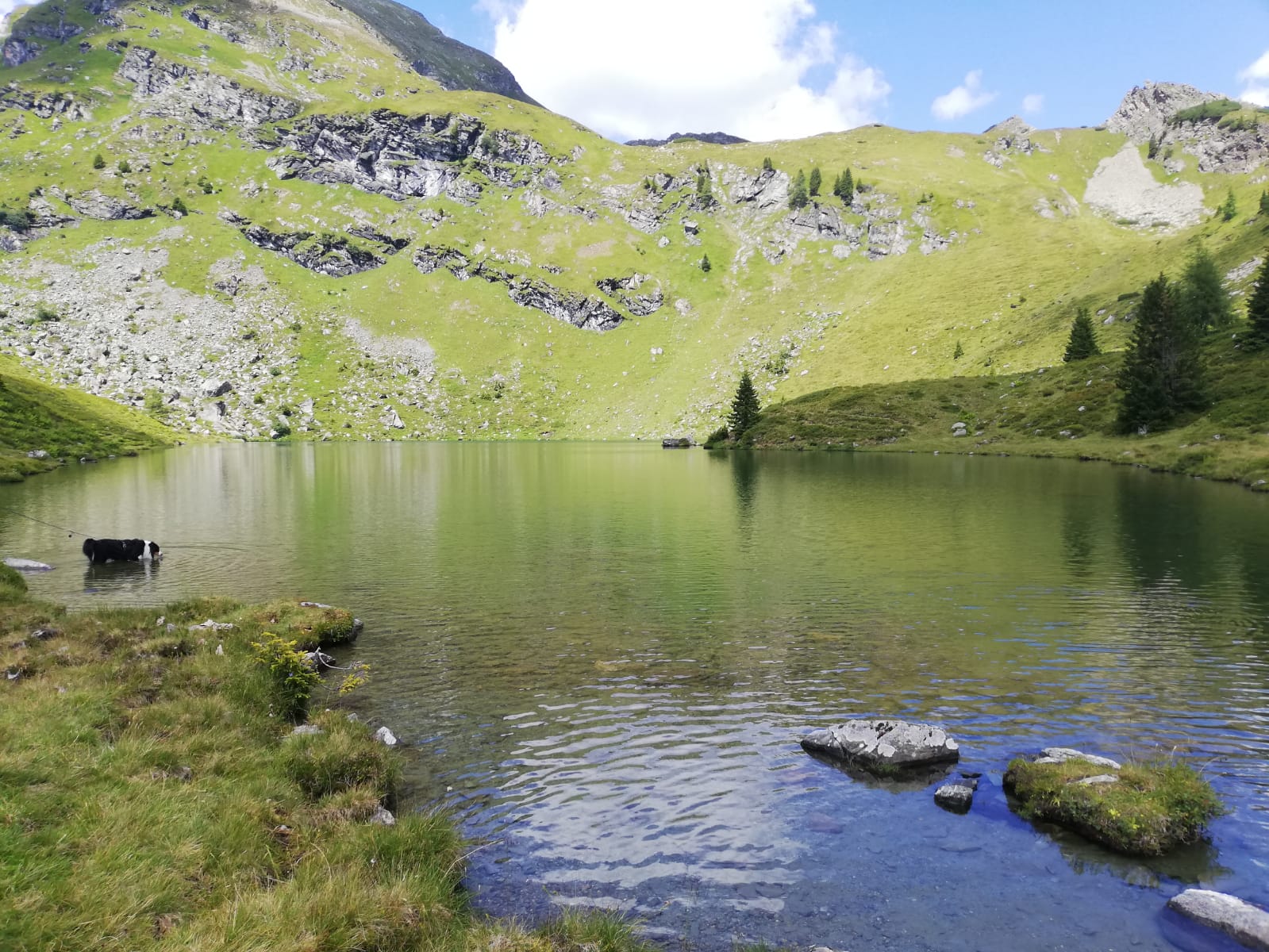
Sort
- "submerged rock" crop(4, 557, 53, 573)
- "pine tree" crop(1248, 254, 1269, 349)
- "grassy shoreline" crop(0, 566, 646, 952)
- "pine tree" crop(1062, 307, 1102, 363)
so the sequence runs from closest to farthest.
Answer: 1. "grassy shoreline" crop(0, 566, 646, 952)
2. "submerged rock" crop(4, 557, 53, 573)
3. "pine tree" crop(1248, 254, 1269, 349)
4. "pine tree" crop(1062, 307, 1102, 363)

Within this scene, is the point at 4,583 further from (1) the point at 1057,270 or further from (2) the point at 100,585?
(1) the point at 1057,270

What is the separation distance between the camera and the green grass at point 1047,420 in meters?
71.5

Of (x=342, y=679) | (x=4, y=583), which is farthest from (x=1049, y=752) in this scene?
(x=4, y=583)

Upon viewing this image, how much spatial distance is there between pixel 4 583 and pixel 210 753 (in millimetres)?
20368

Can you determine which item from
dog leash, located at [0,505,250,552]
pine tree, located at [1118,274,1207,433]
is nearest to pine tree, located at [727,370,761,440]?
pine tree, located at [1118,274,1207,433]

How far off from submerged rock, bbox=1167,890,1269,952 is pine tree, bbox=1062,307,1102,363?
140 meters

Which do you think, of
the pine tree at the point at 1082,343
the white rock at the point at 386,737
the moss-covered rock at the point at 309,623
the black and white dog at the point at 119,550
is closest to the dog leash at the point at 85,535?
the black and white dog at the point at 119,550

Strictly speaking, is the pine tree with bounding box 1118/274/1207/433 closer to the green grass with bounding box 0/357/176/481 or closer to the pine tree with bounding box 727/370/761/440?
the pine tree with bounding box 727/370/761/440

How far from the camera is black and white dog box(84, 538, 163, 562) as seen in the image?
33.9 metres

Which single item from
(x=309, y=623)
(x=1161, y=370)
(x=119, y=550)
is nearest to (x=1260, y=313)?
(x=1161, y=370)

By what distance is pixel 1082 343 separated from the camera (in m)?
125

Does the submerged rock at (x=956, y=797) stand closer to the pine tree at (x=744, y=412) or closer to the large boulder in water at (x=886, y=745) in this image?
the large boulder in water at (x=886, y=745)

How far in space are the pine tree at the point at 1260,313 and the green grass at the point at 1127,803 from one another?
10869cm

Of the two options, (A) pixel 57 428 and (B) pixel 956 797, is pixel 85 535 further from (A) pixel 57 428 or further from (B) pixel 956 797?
(A) pixel 57 428
